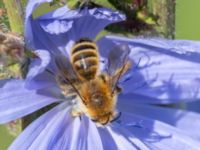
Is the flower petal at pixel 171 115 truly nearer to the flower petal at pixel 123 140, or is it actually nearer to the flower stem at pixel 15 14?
the flower petal at pixel 123 140

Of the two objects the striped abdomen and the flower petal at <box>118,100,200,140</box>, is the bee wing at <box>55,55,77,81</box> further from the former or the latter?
the flower petal at <box>118,100,200,140</box>

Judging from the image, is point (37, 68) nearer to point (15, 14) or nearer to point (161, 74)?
point (15, 14)

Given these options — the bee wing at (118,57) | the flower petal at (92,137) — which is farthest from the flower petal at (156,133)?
the bee wing at (118,57)

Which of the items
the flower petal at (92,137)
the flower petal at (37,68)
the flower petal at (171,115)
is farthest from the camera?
the flower petal at (171,115)

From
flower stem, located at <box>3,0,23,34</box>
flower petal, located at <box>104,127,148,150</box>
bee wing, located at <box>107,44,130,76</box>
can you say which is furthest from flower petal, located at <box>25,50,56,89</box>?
flower petal, located at <box>104,127,148,150</box>

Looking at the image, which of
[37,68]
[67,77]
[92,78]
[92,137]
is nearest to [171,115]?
[92,137]

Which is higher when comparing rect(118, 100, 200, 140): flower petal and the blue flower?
the blue flower

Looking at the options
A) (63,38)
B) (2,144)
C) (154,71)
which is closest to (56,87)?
(63,38)

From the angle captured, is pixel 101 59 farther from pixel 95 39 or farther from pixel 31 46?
pixel 31 46
